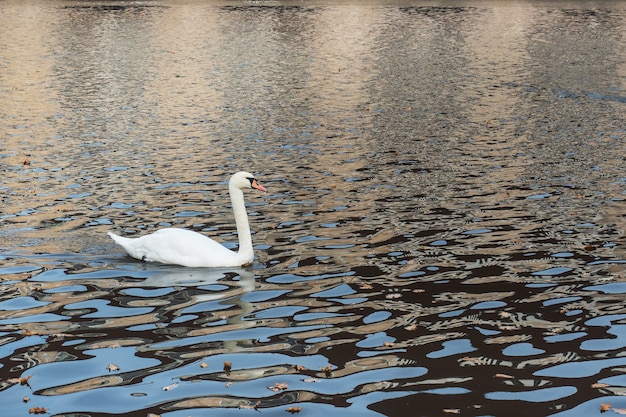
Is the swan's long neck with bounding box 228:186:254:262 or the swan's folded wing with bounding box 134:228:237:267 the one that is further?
the swan's long neck with bounding box 228:186:254:262

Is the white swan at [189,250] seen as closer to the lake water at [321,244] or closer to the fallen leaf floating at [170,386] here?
the lake water at [321,244]

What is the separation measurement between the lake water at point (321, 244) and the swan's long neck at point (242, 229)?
39cm

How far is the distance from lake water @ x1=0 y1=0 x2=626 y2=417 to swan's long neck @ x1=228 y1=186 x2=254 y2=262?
1.26 ft

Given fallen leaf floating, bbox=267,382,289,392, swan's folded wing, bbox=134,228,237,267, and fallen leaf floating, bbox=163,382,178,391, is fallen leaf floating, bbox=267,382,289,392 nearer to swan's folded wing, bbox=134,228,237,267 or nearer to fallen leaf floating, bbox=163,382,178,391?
fallen leaf floating, bbox=163,382,178,391

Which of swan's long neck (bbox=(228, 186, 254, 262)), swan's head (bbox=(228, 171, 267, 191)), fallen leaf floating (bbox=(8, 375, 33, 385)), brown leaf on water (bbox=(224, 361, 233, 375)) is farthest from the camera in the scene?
swan's head (bbox=(228, 171, 267, 191))

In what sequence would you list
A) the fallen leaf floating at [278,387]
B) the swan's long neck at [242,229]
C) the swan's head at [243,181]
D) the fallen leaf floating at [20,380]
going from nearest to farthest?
the fallen leaf floating at [278,387], the fallen leaf floating at [20,380], the swan's long neck at [242,229], the swan's head at [243,181]

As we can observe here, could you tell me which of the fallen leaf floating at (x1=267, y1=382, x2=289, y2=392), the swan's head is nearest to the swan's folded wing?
the swan's head

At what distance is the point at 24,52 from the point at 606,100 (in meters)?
30.3

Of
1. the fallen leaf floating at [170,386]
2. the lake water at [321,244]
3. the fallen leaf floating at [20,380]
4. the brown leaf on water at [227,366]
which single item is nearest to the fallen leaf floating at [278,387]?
the lake water at [321,244]

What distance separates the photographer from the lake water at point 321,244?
33.7 feet

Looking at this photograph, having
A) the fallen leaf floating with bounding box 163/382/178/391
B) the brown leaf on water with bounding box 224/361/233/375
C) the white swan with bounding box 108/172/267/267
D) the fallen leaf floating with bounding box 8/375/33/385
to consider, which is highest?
the white swan with bounding box 108/172/267/267

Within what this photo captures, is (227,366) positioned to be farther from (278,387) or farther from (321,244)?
(321,244)

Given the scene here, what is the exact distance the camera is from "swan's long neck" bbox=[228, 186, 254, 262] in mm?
14883

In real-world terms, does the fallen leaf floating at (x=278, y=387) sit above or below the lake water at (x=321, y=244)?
below
